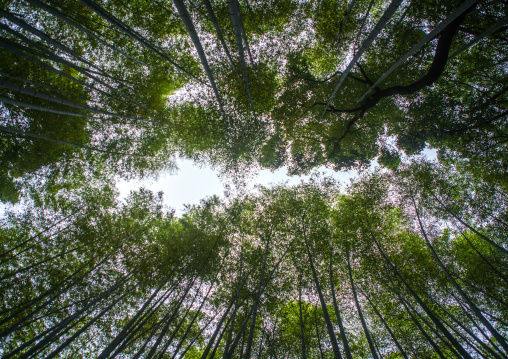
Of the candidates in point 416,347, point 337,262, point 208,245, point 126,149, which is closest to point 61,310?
point 208,245

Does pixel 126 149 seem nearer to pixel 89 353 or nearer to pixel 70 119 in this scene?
pixel 70 119

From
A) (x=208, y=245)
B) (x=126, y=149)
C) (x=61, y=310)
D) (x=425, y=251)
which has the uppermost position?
(x=425, y=251)

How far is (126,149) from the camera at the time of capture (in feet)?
26.6

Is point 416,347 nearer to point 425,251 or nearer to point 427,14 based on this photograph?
point 425,251

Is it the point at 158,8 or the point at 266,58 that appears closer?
the point at 158,8

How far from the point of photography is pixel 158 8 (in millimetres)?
6258

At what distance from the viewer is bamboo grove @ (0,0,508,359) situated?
Result: 6.30 metres

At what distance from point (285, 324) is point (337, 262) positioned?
3563 millimetres

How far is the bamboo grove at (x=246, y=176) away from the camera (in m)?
6.30

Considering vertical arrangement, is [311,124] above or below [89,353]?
above

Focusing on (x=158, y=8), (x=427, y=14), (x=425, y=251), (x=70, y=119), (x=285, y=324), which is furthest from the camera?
(x=285, y=324)

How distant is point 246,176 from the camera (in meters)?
8.62

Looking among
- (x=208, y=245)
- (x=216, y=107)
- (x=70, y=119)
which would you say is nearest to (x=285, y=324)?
(x=208, y=245)

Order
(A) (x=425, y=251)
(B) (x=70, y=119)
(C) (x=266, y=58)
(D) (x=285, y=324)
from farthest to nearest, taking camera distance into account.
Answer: (D) (x=285, y=324) < (A) (x=425, y=251) < (C) (x=266, y=58) < (B) (x=70, y=119)
